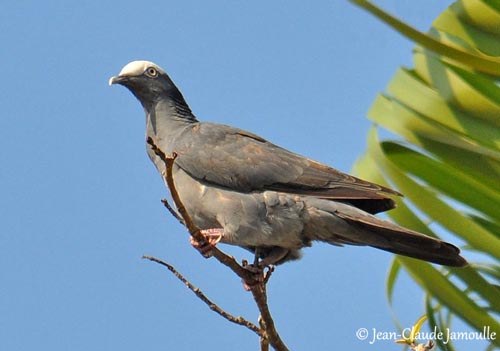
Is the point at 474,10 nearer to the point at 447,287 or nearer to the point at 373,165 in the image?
the point at 373,165

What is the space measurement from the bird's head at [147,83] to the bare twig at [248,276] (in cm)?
179

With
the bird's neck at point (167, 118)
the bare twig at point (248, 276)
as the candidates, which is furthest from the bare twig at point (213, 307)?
the bird's neck at point (167, 118)

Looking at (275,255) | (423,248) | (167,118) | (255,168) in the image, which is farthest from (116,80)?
(423,248)

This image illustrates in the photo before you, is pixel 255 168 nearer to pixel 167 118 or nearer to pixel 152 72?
pixel 167 118

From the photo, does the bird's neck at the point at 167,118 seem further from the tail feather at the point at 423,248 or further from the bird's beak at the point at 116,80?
the tail feather at the point at 423,248

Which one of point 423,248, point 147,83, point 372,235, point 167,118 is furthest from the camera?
point 147,83

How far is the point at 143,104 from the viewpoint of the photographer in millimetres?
5129

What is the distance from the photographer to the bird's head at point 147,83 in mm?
5055

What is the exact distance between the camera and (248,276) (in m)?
3.50

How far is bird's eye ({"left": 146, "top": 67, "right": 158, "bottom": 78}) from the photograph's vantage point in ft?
16.8

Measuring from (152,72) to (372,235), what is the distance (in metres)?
2.07

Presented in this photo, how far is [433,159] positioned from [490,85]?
33cm

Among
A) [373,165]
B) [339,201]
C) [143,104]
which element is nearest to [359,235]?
[339,201]

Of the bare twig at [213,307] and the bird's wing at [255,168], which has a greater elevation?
the bird's wing at [255,168]
